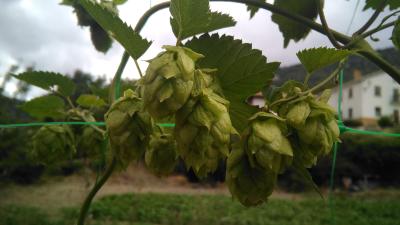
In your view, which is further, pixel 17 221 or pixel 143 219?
pixel 143 219

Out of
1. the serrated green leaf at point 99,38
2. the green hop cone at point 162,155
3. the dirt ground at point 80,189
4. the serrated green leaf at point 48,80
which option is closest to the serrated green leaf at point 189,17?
the green hop cone at point 162,155

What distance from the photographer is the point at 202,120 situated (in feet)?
0.96

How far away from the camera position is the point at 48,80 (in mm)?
809

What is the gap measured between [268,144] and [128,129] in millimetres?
115

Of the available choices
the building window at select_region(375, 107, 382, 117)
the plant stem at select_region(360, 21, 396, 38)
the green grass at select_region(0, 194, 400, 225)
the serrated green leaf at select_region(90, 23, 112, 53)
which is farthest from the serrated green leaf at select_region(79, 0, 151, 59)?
the building window at select_region(375, 107, 382, 117)

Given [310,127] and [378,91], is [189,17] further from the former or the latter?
[378,91]

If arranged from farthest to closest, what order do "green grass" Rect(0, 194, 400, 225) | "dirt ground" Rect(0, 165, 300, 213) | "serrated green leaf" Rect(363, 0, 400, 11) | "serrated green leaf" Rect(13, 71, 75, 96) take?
"dirt ground" Rect(0, 165, 300, 213), "green grass" Rect(0, 194, 400, 225), "serrated green leaf" Rect(13, 71, 75, 96), "serrated green leaf" Rect(363, 0, 400, 11)

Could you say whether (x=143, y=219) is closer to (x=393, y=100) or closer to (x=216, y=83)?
(x=216, y=83)

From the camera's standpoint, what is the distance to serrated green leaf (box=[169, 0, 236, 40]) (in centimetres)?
35

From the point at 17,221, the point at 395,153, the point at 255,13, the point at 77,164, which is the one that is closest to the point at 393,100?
the point at 395,153

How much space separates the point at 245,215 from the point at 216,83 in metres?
5.27

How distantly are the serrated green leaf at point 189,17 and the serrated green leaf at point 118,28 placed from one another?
0.03 m

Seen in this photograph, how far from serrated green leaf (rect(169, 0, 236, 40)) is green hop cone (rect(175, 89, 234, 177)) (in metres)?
0.08

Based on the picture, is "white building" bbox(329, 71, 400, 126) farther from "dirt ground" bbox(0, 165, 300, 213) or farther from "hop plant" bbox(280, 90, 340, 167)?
"hop plant" bbox(280, 90, 340, 167)
